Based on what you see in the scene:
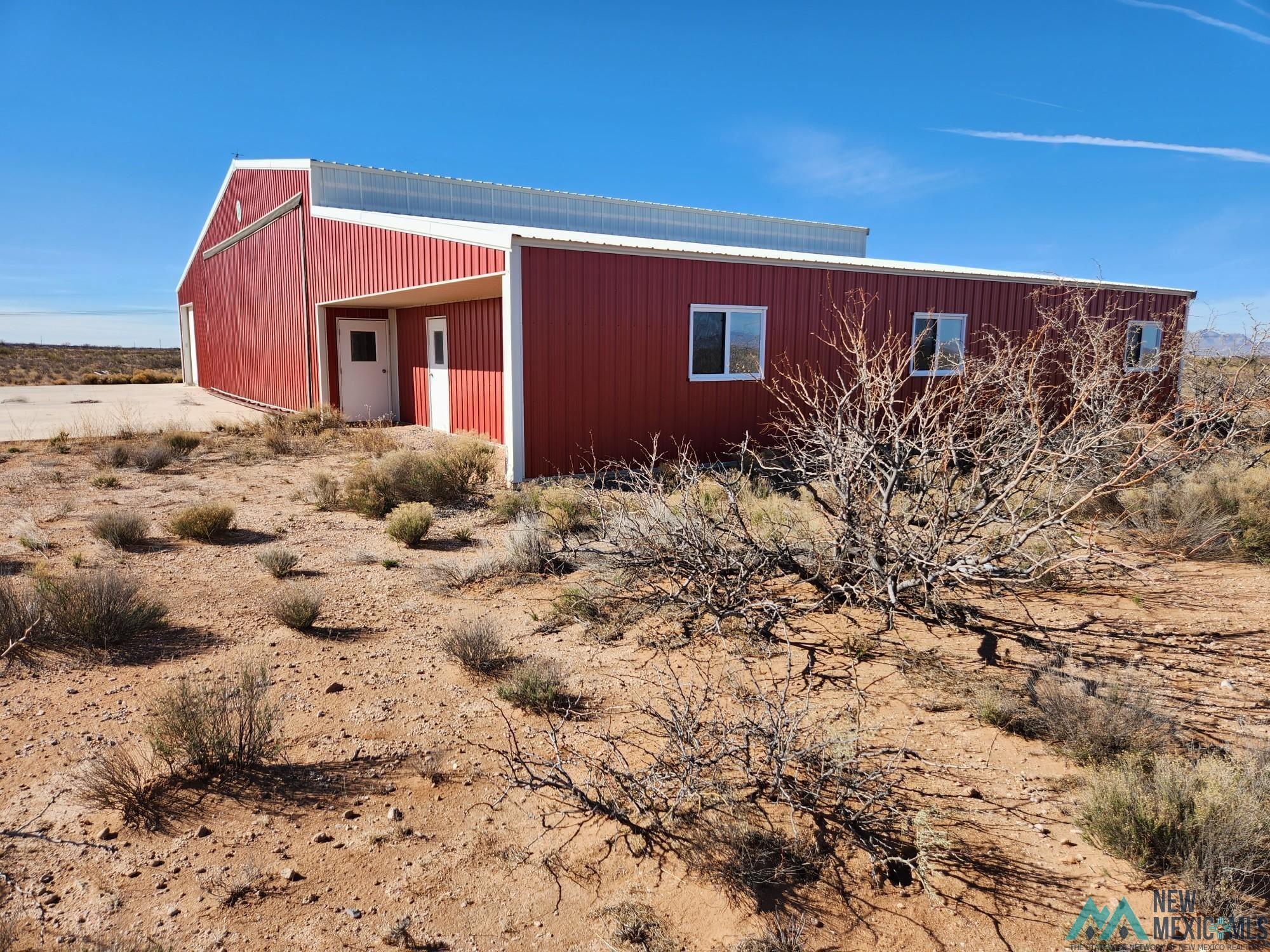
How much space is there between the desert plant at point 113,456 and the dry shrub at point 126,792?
10.1 meters

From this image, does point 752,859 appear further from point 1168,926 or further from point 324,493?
point 324,493

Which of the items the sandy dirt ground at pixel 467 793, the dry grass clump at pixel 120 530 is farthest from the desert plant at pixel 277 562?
the dry grass clump at pixel 120 530

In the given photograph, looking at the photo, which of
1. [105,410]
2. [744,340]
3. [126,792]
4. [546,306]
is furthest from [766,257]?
[105,410]

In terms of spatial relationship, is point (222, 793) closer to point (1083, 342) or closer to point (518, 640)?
point (518, 640)

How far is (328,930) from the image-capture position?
2.62 meters

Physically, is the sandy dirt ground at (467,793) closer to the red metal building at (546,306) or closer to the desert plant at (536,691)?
the desert plant at (536,691)

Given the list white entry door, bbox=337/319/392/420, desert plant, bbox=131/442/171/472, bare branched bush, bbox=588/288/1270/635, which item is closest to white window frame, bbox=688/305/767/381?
bare branched bush, bbox=588/288/1270/635

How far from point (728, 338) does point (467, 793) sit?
9.48 metres

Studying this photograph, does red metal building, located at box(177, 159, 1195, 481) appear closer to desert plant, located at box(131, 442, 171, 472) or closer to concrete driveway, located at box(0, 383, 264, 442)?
concrete driveway, located at box(0, 383, 264, 442)

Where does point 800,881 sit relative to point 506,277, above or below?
below

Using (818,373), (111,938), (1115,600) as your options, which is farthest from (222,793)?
(818,373)

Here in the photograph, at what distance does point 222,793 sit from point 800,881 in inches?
97.3

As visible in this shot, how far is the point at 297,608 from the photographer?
5.22 meters

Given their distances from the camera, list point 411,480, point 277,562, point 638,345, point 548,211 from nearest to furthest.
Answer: point 277,562
point 411,480
point 638,345
point 548,211
